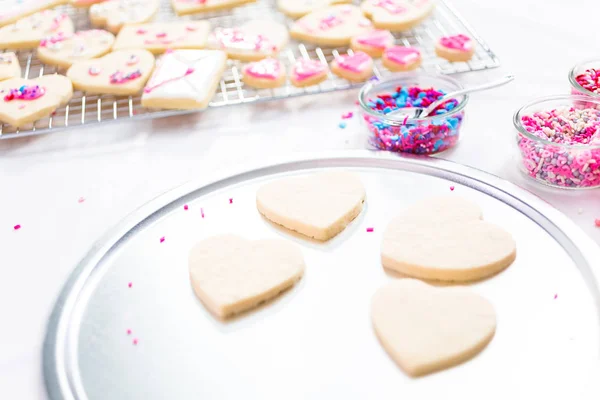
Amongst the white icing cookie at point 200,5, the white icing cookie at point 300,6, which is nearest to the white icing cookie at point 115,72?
the white icing cookie at point 200,5

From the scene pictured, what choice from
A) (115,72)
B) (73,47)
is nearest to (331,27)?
(115,72)

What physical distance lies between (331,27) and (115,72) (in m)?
0.56

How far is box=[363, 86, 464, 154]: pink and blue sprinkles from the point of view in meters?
1.23

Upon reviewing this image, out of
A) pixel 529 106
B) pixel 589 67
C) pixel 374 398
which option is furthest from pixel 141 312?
pixel 589 67

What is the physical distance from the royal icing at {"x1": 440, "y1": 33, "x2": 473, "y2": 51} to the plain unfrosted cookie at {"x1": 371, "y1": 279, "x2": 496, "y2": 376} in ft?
2.52

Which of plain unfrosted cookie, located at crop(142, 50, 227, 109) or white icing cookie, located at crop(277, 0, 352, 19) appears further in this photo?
white icing cookie, located at crop(277, 0, 352, 19)

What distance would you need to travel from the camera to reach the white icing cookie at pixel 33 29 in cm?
178

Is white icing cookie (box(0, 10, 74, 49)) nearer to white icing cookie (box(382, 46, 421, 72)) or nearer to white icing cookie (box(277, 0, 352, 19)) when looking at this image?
white icing cookie (box(277, 0, 352, 19))

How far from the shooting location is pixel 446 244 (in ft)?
3.24

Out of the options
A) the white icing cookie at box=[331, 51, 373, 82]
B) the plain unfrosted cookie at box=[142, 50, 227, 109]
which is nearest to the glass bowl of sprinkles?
the white icing cookie at box=[331, 51, 373, 82]

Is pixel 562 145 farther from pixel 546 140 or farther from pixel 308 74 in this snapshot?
pixel 308 74

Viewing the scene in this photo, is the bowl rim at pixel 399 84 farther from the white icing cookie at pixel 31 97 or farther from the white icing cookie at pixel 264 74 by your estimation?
the white icing cookie at pixel 31 97

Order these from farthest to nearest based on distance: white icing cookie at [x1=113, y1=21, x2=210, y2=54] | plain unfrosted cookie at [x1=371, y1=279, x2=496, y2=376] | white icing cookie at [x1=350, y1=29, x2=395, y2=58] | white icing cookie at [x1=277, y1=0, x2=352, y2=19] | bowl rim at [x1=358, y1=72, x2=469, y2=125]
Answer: white icing cookie at [x1=277, y1=0, x2=352, y2=19]
white icing cookie at [x1=113, y1=21, x2=210, y2=54]
white icing cookie at [x1=350, y1=29, x2=395, y2=58]
bowl rim at [x1=358, y1=72, x2=469, y2=125]
plain unfrosted cookie at [x1=371, y1=279, x2=496, y2=376]

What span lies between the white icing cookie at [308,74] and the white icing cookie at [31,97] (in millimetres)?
517
